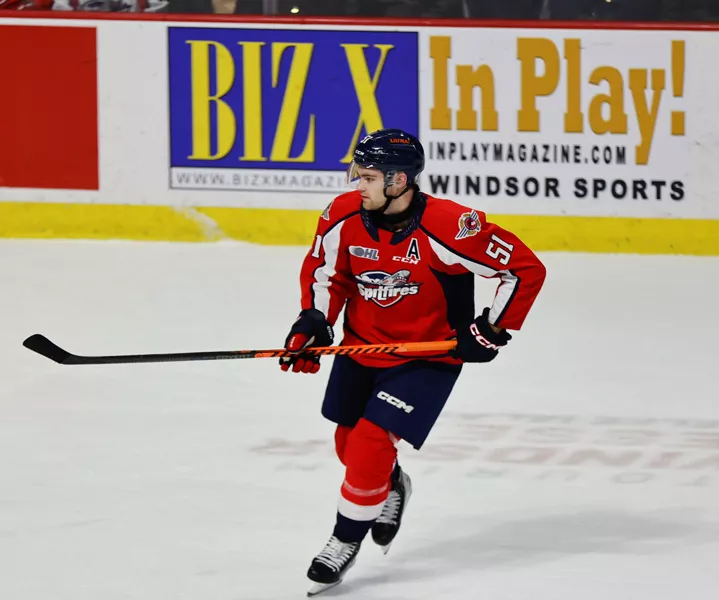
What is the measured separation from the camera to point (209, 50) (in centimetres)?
747

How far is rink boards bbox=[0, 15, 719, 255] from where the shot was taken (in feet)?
23.7

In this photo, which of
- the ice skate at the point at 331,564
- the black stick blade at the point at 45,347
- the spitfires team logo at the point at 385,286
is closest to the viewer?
the ice skate at the point at 331,564

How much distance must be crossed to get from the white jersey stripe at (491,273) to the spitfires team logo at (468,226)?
46 mm

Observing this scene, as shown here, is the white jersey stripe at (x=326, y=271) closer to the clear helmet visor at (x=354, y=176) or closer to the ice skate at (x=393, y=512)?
the clear helmet visor at (x=354, y=176)

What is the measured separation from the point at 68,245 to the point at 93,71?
0.99 meters

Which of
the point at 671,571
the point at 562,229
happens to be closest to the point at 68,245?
the point at 562,229

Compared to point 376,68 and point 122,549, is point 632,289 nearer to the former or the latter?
point 376,68

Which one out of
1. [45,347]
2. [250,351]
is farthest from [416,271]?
[45,347]

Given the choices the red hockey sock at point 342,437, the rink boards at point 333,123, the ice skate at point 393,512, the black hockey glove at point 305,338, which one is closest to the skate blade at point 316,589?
the ice skate at point 393,512

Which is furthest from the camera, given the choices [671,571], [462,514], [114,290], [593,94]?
[593,94]

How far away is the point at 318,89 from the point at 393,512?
4391 millimetres

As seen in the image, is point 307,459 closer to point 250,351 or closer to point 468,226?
point 250,351

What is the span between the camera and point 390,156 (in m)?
3.09

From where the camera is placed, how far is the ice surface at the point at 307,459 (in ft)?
10.5
